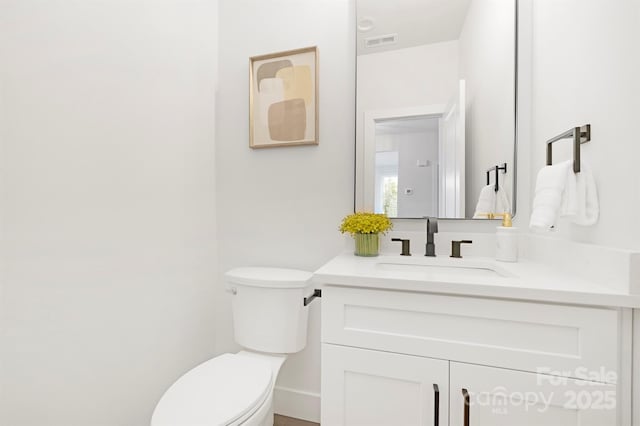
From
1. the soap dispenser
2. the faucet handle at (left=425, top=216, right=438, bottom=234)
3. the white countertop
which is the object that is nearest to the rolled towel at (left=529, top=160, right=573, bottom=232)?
the white countertop

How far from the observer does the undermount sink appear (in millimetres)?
1191

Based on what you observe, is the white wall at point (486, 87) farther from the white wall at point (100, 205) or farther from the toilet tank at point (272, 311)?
the white wall at point (100, 205)

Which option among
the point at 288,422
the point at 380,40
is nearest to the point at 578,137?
the point at 380,40

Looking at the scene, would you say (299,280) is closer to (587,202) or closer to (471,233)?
(471,233)

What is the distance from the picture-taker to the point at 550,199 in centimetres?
87

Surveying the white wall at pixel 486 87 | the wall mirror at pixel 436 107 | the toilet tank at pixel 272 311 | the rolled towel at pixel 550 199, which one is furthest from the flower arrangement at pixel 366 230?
the rolled towel at pixel 550 199

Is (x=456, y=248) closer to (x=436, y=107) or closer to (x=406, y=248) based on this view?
(x=406, y=248)

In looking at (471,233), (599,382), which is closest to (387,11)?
(471,233)

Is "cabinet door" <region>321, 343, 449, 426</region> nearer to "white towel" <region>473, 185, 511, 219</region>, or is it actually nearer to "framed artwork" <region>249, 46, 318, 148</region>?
"white towel" <region>473, 185, 511, 219</region>

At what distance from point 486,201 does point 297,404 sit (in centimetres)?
134

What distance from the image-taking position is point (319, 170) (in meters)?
1.55

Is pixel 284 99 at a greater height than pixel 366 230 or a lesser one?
greater

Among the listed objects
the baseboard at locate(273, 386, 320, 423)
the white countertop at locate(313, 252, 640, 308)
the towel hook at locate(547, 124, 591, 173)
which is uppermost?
the towel hook at locate(547, 124, 591, 173)

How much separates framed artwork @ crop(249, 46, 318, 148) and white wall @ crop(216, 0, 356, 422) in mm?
46
